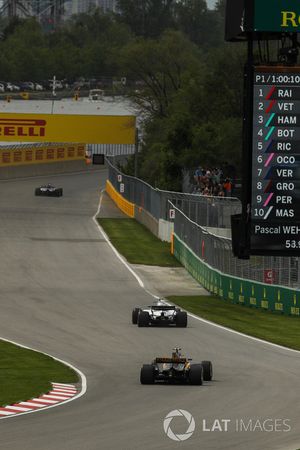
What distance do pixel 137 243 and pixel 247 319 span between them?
25.9 meters

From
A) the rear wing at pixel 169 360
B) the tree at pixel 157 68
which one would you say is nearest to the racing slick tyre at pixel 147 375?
the rear wing at pixel 169 360

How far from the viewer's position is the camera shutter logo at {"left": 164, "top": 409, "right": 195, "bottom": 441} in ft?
70.7

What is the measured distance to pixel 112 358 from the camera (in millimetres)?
33312

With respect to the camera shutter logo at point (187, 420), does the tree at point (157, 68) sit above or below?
above

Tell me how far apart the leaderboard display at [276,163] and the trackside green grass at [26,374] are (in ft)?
23.3

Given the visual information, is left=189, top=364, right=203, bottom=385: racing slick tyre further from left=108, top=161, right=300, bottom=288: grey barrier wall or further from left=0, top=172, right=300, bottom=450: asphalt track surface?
left=108, top=161, right=300, bottom=288: grey barrier wall

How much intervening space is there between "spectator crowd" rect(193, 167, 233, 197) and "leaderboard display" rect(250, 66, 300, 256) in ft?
142

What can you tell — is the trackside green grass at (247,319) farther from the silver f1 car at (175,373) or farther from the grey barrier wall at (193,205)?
the silver f1 car at (175,373)

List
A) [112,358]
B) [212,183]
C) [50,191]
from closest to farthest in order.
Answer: [112,358], [212,183], [50,191]

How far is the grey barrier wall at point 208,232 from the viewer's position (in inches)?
1810

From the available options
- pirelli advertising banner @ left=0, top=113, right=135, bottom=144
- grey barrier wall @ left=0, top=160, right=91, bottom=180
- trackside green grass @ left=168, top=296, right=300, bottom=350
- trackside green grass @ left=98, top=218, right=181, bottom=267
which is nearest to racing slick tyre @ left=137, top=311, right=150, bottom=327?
→ trackside green grass @ left=168, top=296, right=300, bottom=350

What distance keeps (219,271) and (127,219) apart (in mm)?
31940

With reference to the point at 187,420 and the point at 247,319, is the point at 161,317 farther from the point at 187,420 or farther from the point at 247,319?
the point at 187,420

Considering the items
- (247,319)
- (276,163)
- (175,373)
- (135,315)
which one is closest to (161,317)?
(135,315)
